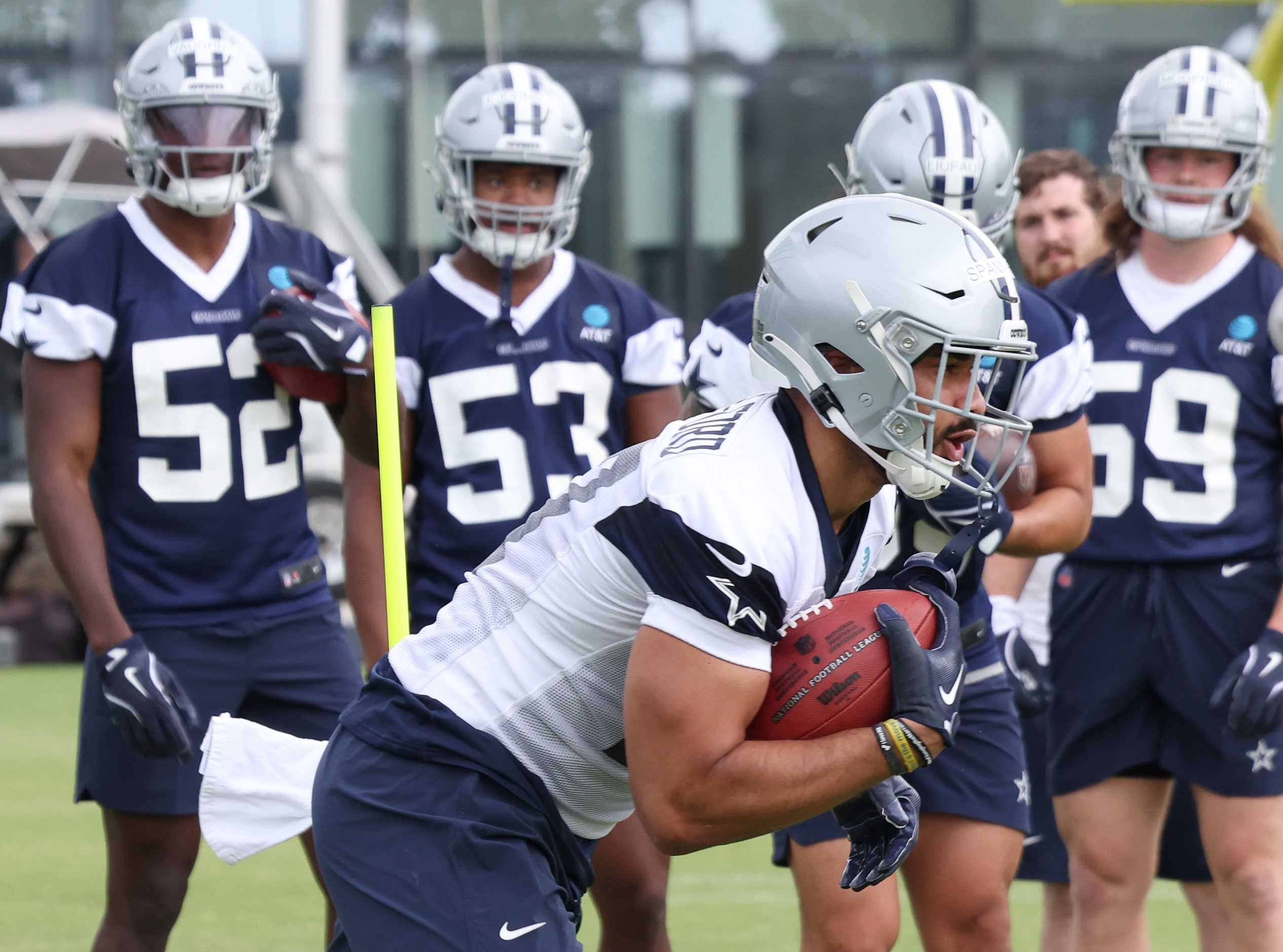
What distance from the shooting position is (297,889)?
5.81 metres

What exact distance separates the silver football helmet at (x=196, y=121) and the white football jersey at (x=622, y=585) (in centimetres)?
160

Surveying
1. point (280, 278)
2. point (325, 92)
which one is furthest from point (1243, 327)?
point (325, 92)

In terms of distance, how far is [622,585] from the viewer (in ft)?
8.12

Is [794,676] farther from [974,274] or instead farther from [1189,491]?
[1189,491]

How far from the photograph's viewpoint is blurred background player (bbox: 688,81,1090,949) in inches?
140

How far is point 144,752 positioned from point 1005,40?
12.6 metres

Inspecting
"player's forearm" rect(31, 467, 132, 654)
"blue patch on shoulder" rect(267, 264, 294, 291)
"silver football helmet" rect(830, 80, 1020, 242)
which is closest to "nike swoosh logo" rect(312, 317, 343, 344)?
"blue patch on shoulder" rect(267, 264, 294, 291)

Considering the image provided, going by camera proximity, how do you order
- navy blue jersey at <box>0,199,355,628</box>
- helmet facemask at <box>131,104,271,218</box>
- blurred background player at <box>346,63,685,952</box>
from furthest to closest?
blurred background player at <box>346,63,685,952</box> < helmet facemask at <box>131,104,271,218</box> < navy blue jersey at <box>0,199,355,628</box>

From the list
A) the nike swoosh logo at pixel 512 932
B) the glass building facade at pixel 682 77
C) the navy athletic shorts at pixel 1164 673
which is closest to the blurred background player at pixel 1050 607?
the navy athletic shorts at pixel 1164 673

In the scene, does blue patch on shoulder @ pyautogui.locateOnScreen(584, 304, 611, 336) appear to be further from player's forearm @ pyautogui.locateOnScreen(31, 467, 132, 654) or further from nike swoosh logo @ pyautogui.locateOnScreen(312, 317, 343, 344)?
player's forearm @ pyautogui.locateOnScreen(31, 467, 132, 654)

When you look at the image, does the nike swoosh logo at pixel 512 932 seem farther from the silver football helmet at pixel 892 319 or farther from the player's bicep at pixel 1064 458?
the player's bicep at pixel 1064 458

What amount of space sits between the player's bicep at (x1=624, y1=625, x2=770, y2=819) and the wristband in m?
0.17

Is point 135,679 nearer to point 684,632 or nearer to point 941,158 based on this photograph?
point 684,632

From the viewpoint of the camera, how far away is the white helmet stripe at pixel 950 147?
12.3 ft
